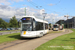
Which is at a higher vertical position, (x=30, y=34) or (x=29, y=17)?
(x=29, y=17)

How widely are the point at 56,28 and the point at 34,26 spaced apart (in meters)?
35.4

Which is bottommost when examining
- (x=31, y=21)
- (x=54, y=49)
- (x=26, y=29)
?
(x=54, y=49)

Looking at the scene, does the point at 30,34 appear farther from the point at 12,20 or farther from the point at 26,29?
the point at 12,20

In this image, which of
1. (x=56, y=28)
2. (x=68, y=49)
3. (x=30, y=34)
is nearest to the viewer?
(x=68, y=49)

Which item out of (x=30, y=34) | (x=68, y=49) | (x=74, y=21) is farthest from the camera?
(x=74, y=21)

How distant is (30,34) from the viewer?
15.6 meters

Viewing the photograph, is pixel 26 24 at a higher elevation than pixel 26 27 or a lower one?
higher

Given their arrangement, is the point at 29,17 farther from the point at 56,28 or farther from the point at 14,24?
the point at 14,24

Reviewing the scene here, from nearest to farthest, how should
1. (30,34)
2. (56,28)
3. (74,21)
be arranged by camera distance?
(30,34)
(56,28)
(74,21)

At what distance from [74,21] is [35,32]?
101 m

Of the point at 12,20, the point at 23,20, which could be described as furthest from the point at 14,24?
the point at 23,20

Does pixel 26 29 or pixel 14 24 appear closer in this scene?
pixel 26 29

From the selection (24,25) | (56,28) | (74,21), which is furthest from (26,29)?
(74,21)

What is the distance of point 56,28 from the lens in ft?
Result: 165
